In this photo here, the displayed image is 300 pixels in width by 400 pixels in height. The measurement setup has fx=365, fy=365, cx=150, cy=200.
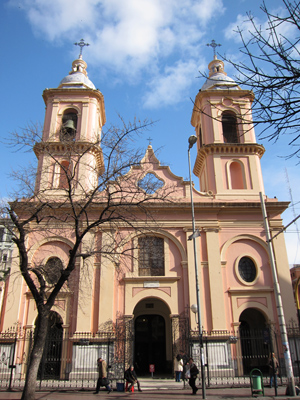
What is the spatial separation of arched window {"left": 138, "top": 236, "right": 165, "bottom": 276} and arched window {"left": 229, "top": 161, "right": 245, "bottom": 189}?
7.15m

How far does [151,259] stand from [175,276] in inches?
69.6

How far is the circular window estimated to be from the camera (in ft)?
70.9

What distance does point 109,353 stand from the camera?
18.5 meters

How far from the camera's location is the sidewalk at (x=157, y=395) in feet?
43.7

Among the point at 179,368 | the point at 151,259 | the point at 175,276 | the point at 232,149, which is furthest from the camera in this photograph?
the point at 232,149

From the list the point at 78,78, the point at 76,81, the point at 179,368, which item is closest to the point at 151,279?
the point at 179,368

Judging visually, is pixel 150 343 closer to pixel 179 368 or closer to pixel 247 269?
pixel 179 368

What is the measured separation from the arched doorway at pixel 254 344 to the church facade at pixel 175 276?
0.50 ft

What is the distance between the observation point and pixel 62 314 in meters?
20.0

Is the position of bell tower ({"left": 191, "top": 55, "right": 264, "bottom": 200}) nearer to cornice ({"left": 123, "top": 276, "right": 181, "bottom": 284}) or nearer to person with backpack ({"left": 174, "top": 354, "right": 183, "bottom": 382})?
cornice ({"left": 123, "top": 276, "right": 181, "bottom": 284})

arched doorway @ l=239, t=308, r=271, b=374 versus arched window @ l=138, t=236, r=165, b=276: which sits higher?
arched window @ l=138, t=236, r=165, b=276

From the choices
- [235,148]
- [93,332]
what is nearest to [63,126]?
[235,148]

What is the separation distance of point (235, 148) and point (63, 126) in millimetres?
11888

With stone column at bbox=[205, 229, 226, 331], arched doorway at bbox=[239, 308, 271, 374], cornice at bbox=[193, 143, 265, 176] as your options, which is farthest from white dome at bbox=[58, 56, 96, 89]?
arched doorway at bbox=[239, 308, 271, 374]
